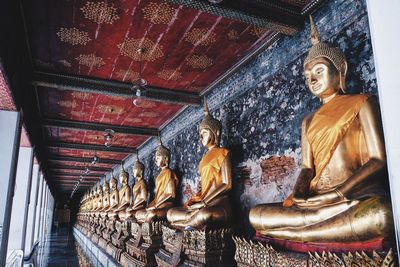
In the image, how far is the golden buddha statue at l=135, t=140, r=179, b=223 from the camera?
557 centimetres

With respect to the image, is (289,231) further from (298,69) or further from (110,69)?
(110,69)

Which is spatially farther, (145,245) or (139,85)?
(145,245)

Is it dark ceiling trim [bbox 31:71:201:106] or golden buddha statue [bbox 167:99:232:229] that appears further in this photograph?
dark ceiling trim [bbox 31:71:201:106]

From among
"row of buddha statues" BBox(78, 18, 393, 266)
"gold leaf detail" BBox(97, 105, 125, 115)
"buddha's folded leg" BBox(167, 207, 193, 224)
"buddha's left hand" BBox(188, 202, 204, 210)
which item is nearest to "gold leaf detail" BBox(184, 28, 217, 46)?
"row of buddha statues" BBox(78, 18, 393, 266)

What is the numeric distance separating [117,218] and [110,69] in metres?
5.45

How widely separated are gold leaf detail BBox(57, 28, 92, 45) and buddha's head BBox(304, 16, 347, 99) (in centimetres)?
244

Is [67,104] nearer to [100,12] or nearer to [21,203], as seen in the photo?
[21,203]

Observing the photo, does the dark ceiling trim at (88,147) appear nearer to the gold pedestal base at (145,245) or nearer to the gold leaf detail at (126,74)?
the gold pedestal base at (145,245)

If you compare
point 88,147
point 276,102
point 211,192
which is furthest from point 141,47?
point 88,147

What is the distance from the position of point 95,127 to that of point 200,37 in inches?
167

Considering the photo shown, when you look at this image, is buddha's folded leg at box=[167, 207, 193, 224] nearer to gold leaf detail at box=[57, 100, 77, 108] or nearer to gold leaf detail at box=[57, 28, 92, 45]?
gold leaf detail at box=[57, 28, 92, 45]

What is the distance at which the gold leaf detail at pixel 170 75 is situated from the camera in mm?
4525

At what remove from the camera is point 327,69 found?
8.52ft

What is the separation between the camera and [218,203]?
3814mm
